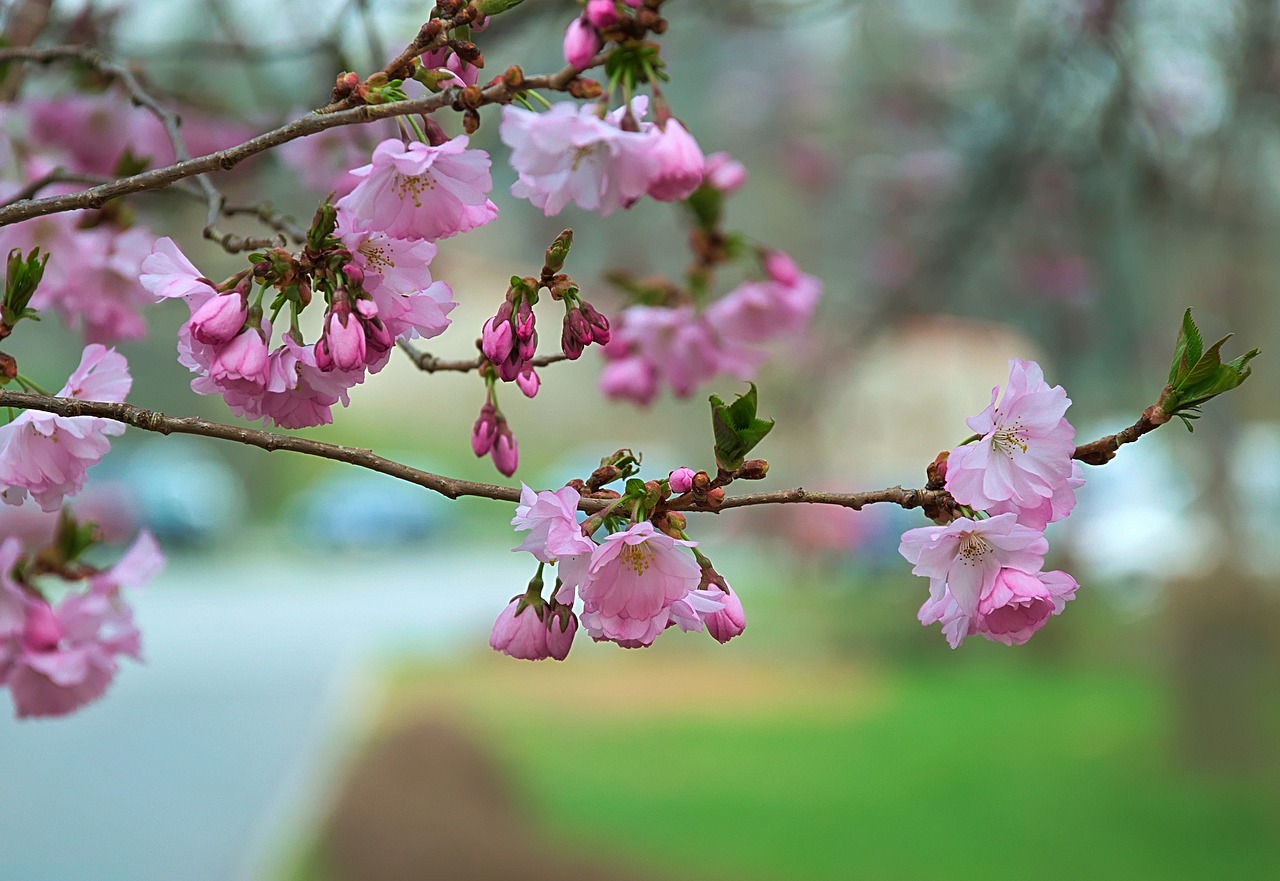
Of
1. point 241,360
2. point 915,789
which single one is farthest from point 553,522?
point 915,789

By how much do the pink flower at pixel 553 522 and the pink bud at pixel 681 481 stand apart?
0.12 ft

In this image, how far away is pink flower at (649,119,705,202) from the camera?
468mm

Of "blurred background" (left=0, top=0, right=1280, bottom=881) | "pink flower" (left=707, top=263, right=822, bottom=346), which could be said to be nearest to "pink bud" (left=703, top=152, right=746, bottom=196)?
"pink flower" (left=707, top=263, right=822, bottom=346)

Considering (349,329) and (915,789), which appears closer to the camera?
(349,329)

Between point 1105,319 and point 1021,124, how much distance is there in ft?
2.29

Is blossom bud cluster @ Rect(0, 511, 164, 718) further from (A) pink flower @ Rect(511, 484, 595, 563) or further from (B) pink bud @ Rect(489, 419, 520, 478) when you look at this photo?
(A) pink flower @ Rect(511, 484, 595, 563)

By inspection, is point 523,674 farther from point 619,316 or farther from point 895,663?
point 619,316

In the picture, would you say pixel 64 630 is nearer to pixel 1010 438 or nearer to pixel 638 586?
pixel 638 586

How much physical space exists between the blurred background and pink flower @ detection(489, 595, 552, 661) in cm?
178

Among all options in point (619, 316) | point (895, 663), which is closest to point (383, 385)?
point (895, 663)

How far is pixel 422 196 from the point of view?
447 mm

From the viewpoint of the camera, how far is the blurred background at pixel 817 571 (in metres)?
2.56

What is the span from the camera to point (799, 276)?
0.97m

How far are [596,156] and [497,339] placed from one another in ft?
0.28
